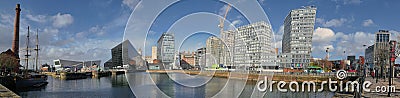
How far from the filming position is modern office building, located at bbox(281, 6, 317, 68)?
73812 mm

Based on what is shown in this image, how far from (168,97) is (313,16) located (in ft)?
212

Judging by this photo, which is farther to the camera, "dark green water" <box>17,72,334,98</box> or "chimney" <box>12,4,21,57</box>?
"chimney" <box>12,4,21,57</box>

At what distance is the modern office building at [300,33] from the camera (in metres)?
73.8

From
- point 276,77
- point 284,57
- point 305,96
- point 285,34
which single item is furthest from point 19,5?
point 285,34

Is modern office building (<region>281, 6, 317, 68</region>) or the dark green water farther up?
modern office building (<region>281, 6, 317, 68</region>)

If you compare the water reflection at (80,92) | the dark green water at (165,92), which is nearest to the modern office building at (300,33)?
the dark green water at (165,92)

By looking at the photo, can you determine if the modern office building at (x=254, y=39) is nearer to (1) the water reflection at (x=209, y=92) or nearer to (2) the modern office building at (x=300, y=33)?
(1) the water reflection at (x=209, y=92)

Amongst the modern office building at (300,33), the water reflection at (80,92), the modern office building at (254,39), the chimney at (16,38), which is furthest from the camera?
the modern office building at (300,33)

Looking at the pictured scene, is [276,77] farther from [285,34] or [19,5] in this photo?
[285,34]

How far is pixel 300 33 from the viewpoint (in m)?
75.3

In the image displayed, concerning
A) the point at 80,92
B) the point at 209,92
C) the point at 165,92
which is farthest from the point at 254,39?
the point at 80,92

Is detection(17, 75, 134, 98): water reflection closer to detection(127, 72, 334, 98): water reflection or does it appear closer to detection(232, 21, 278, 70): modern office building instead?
detection(127, 72, 334, 98): water reflection

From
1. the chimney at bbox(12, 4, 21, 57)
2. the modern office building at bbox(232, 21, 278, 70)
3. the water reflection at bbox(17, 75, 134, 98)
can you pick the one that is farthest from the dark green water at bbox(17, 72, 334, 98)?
the chimney at bbox(12, 4, 21, 57)

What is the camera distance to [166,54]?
26.8 ft
